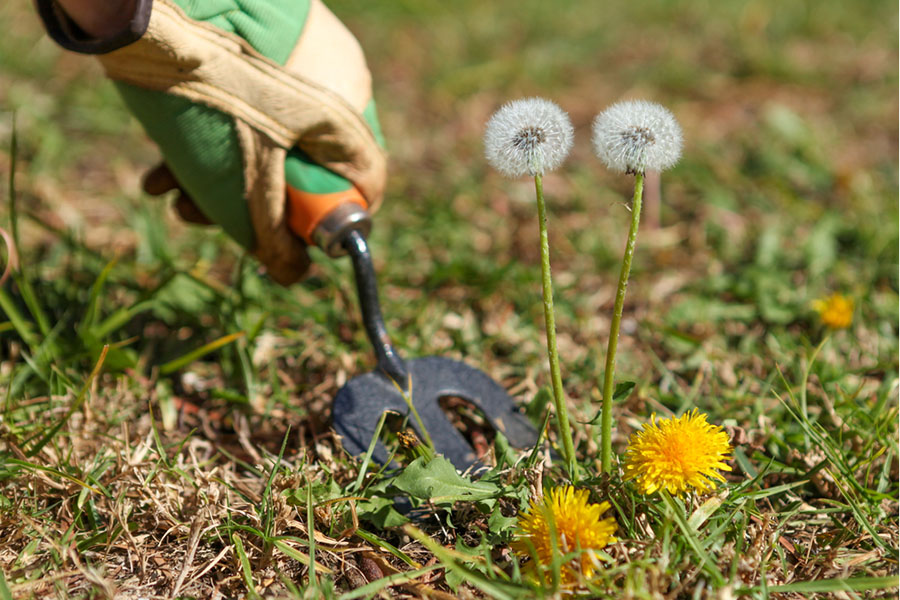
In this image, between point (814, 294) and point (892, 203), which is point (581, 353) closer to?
point (814, 294)

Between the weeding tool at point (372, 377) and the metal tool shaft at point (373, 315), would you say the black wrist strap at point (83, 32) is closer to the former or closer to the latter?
the weeding tool at point (372, 377)

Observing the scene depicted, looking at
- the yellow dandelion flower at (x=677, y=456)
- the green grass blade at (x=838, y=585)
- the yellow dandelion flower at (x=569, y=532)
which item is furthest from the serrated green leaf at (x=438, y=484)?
the green grass blade at (x=838, y=585)

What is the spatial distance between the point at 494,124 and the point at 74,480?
96 centimetres

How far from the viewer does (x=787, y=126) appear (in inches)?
121

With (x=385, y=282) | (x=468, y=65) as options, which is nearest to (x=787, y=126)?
(x=468, y=65)

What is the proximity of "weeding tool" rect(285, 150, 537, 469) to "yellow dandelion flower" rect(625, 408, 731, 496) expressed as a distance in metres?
0.39

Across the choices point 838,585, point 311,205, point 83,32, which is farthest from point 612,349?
point 83,32

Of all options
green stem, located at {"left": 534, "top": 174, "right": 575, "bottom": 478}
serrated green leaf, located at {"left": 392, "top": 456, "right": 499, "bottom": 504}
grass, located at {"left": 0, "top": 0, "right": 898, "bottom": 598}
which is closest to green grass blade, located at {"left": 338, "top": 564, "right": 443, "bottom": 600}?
grass, located at {"left": 0, "top": 0, "right": 898, "bottom": 598}

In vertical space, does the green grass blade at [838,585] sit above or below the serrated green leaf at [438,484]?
above

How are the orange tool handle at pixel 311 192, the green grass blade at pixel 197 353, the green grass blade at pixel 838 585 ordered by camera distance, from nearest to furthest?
the green grass blade at pixel 838 585 < the orange tool handle at pixel 311 192 < the green grass blade at pixel 197 353

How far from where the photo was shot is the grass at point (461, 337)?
130 centimetres

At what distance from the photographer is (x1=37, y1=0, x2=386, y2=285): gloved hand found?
4.32 feet

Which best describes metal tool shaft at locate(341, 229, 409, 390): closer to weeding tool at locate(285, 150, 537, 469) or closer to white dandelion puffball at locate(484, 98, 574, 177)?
weeding tool at locate(285, 150, 537, 469)

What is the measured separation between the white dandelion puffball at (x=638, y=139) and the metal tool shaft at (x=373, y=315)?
0.58 meters
